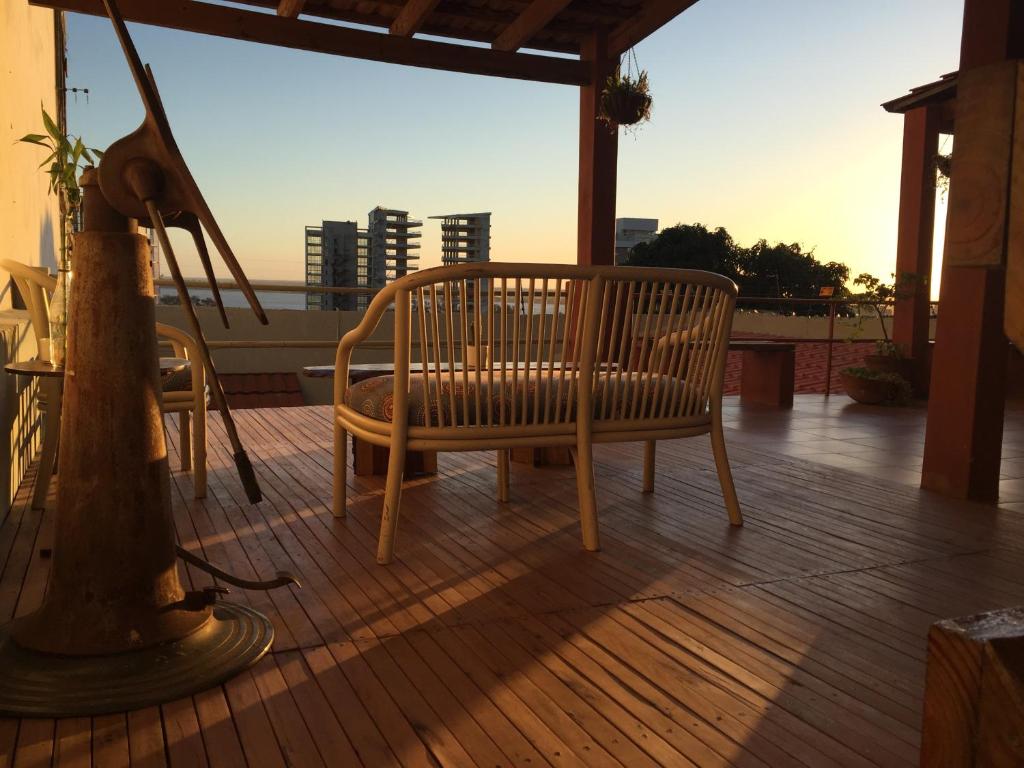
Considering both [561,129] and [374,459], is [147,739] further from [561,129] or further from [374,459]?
[561,129]

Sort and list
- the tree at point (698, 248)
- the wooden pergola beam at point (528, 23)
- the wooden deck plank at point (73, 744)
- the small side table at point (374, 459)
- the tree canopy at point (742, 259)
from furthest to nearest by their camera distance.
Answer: the tree at point (698, 248), the tree canopy at point (742, 259), the wooden pergola beam at point (528, 23), the small side table at point (374, 459), the wooden deck plank at point (73, 744)

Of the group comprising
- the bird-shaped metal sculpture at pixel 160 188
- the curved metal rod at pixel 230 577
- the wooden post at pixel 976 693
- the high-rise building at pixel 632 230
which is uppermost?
the high-rise building at pixel 632 230

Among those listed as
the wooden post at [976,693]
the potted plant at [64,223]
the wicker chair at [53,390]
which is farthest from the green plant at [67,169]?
the wooden post at [976,693]

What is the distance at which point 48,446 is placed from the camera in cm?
238

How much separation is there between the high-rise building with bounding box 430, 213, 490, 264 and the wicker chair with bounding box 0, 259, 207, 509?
9747mm

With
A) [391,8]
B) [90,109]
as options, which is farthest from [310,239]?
[391,8]

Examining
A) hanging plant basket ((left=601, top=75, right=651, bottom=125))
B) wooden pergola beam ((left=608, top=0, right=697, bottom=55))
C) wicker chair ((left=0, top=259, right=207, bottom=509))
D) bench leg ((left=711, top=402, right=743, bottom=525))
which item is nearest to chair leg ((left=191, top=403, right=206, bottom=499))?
wicker chair ((left=0, top=259, right=207, bottom=509))

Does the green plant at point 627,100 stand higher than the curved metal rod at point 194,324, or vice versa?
the green plant at point 627,100

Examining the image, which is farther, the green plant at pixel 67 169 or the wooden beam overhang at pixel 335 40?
the wooden beam overhang at pixel 335 40

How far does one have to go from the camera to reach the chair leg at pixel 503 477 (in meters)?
2.67

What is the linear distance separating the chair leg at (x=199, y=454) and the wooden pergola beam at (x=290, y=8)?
3.08 metres

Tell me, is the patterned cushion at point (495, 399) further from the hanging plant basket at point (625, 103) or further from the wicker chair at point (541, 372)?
the hanging plant basket at point (625, 103)

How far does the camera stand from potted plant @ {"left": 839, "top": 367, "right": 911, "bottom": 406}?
19.2 ft

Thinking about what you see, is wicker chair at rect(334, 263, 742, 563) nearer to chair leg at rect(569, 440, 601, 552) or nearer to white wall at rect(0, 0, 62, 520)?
chair leg at rect(569, 440, 601, 552)
